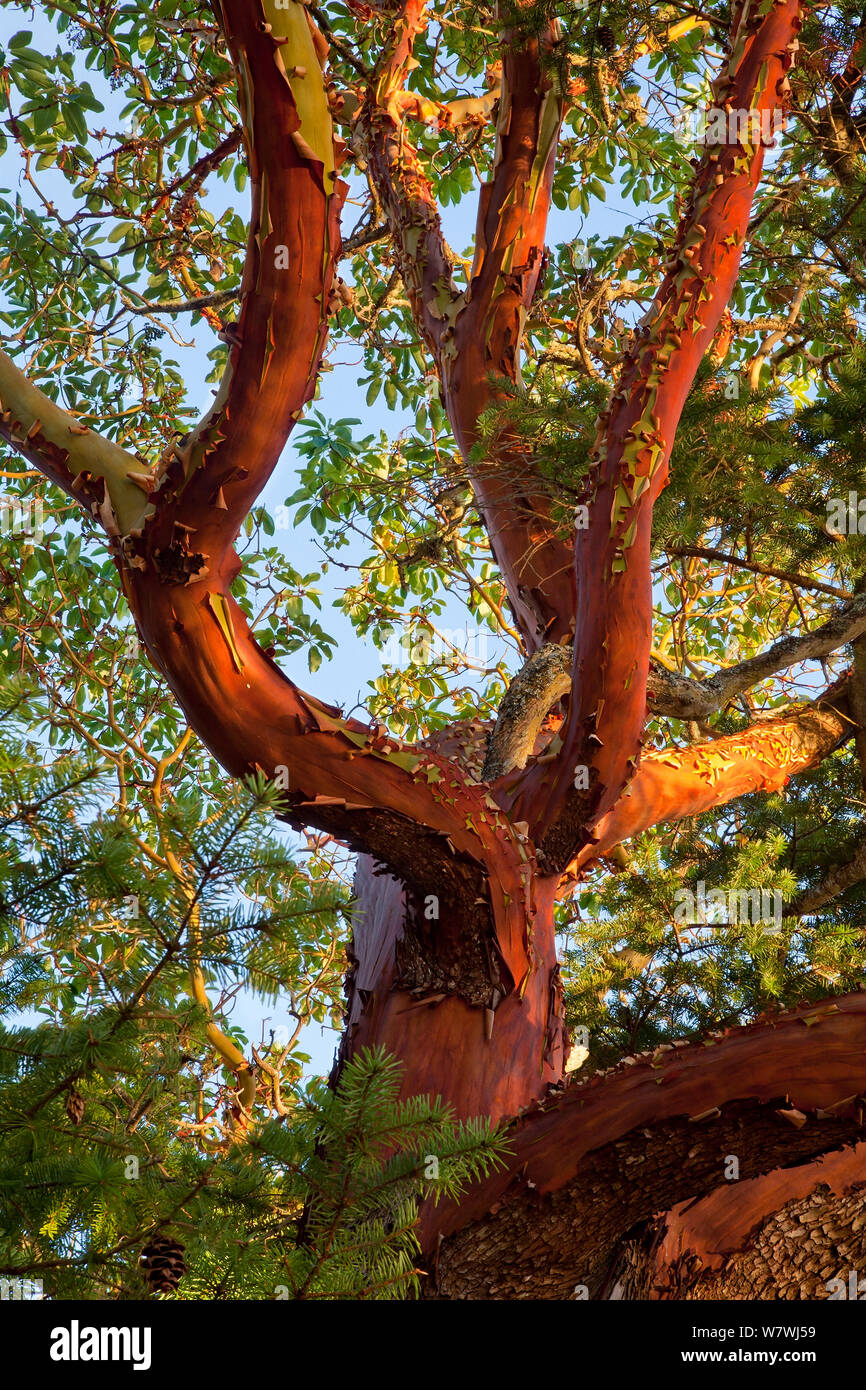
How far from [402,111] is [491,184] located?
0.59 meters

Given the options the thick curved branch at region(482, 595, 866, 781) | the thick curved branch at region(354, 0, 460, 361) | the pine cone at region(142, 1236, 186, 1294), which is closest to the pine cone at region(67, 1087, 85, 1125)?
the pine cone at region(142, 1236, 186, 1294)

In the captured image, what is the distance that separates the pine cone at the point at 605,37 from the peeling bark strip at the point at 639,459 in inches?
27.4

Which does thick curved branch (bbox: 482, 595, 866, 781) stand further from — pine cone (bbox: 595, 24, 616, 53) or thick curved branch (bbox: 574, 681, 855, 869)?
pine cone (bbox: 595, 24, 616, 53)

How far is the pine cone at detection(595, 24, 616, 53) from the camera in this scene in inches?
156

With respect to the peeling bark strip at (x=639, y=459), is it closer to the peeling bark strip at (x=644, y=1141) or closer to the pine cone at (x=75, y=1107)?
the peeling bark strip at (x=644, y=1141)

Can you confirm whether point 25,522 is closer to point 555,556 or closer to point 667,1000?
point 555,556

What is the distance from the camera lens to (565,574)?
4211mm

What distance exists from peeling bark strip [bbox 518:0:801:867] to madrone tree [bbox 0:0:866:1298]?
0.01m

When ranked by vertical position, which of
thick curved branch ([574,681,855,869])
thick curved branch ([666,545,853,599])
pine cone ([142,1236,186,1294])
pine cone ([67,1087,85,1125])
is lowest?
pine cone ([142,1236,186,1294])

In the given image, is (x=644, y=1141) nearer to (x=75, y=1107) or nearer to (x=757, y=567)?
(x=75, y=1107)

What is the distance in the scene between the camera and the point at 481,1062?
9.95 ft

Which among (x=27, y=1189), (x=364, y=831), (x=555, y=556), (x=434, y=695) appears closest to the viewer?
(x=27, y=1189)

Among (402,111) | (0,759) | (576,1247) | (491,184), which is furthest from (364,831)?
(402,111)

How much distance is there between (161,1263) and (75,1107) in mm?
262
